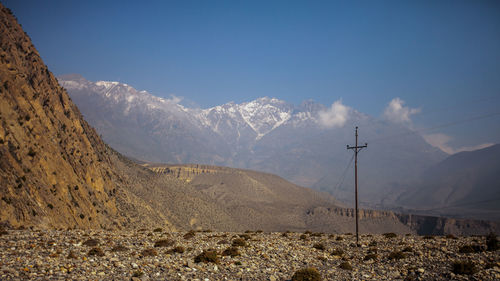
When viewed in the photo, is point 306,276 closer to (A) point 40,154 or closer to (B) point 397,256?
(B) point 397,256

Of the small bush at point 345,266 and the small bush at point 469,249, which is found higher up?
the small bush at point 469,249

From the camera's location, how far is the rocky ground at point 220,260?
699 inches

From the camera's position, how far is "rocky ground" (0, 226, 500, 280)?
1775cm

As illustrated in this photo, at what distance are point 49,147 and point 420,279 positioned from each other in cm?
5033

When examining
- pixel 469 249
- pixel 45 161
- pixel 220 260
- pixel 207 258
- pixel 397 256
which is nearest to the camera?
pixel 207 258

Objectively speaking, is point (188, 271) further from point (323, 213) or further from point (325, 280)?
point (323, 213)

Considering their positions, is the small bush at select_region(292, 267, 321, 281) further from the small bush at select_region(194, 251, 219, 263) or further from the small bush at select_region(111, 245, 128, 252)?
the small bush at select_region(111, 245, 128, 252)

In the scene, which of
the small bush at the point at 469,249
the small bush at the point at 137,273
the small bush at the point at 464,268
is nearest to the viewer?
the small bush at the point at 137,273

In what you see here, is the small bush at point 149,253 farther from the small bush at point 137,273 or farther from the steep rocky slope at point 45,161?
the steep rocky slope at point 45,161

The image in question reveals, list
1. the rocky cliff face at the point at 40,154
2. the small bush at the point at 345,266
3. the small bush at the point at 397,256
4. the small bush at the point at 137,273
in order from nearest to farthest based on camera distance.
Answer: the small bush at the point at 137,273
the small bush at the point at 345,266
the small bush at the point at 397,256
the rocky cliff face at the point at 40,154

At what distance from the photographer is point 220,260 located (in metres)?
21.7

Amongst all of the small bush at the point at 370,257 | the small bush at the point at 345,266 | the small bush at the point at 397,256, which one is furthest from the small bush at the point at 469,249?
the small bush at the point at 345,266

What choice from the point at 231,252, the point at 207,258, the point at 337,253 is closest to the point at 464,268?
the point at 337,253

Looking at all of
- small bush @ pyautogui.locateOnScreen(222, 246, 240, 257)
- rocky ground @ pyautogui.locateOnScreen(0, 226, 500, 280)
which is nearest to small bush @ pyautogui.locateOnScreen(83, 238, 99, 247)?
rocky ground @ pyautogui.locateOnScreen(0, 226, 500, 280)
